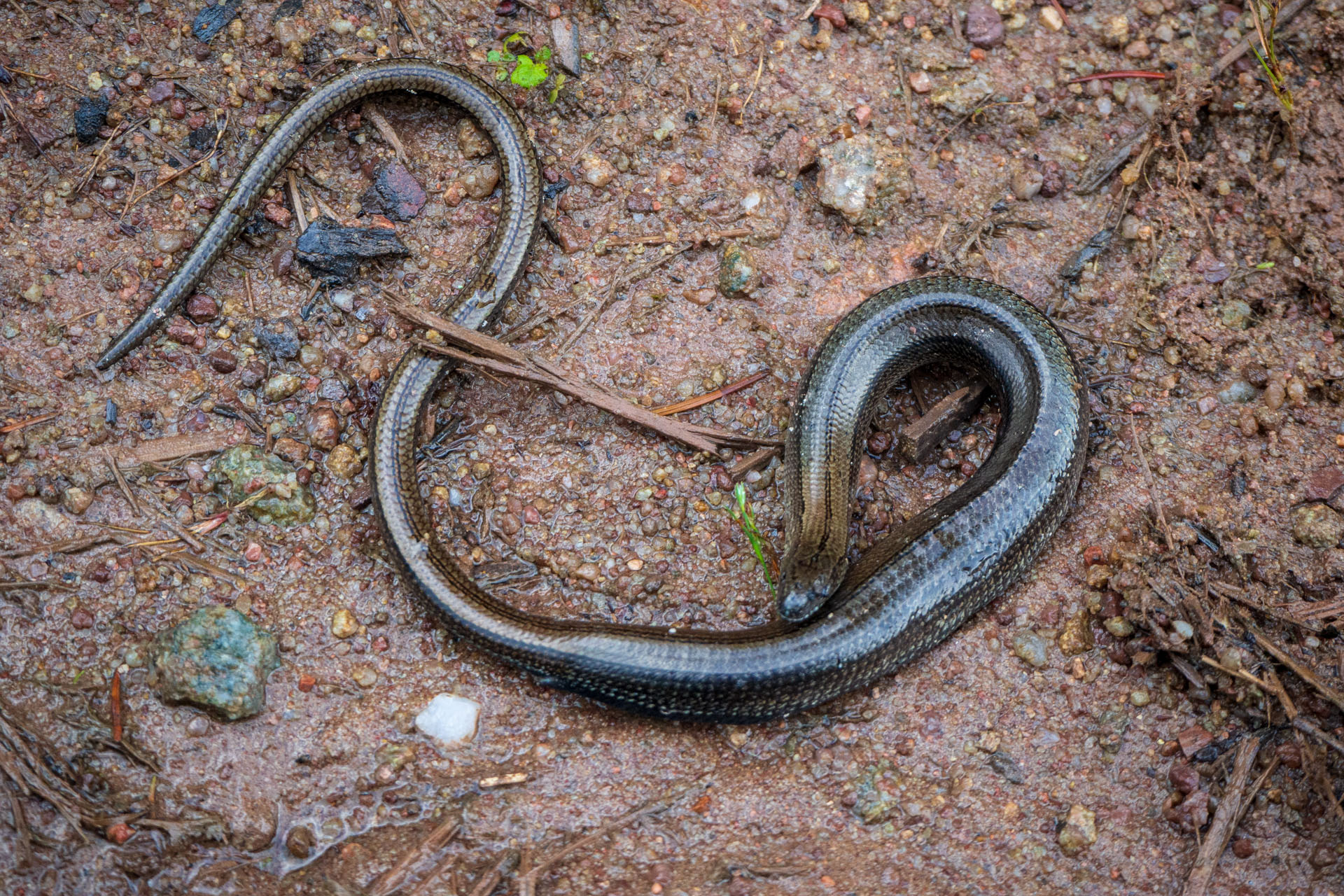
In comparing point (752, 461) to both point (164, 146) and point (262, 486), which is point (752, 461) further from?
point (164, 146)

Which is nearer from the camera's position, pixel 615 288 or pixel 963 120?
pixel 615 288

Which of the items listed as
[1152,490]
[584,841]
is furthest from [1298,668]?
[584,841]

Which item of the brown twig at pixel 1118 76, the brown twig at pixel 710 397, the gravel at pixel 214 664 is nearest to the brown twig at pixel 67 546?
the gravel at pixel 214 664

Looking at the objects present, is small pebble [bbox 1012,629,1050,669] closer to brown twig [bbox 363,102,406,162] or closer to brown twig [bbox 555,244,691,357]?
brown twig [bbox 555,244,691,357]

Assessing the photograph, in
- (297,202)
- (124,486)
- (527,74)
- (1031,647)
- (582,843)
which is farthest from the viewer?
(527,74)

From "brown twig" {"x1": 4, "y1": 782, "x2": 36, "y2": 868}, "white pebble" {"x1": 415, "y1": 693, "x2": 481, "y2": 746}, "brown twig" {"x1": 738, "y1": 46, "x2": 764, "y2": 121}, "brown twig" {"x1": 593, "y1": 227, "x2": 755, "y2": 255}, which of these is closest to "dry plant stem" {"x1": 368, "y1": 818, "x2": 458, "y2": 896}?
"white pebble" {"x1": 415, "y1": 693, "x2": 481, "y2": 746}

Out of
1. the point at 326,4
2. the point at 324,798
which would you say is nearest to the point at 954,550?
the point at 324,798

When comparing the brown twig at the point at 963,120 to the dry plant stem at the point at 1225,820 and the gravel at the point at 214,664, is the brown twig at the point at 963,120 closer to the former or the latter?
the dry plant stem at the point at 1225,820

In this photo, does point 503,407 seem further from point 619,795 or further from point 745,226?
point 619,795
